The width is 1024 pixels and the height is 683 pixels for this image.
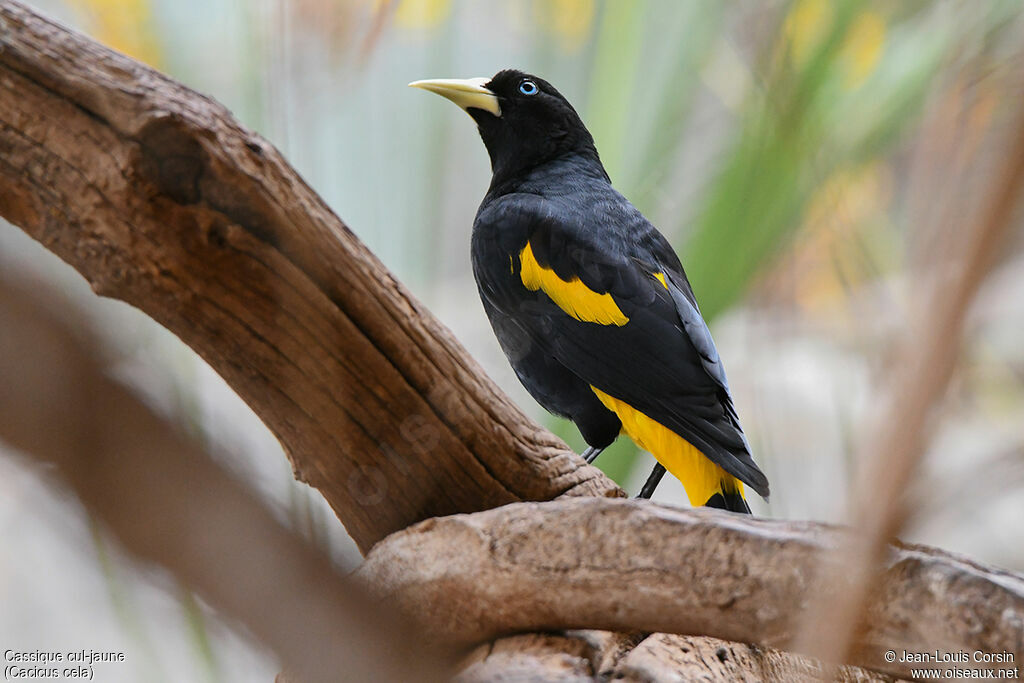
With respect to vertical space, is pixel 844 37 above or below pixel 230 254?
above

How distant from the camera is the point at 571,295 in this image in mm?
1465

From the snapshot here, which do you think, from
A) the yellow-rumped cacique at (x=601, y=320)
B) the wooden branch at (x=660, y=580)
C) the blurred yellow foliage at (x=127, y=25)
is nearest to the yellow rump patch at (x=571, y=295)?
the yellow-rumped cacique at (x=601, y=320)

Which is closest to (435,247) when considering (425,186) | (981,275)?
(425,186)

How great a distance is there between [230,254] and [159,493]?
653mm

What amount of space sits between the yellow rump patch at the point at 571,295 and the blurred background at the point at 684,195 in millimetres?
233

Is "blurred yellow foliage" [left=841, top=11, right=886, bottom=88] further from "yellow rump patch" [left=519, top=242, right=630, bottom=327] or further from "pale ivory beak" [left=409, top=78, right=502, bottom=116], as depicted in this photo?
"pale ivory beak" [left=409, top=78, right=502, bottom=116]

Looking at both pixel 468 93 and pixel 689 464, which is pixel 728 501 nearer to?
pixel 689 464

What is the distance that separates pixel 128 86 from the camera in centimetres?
83

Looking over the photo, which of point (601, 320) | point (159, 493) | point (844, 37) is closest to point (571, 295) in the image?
point (601, 320)

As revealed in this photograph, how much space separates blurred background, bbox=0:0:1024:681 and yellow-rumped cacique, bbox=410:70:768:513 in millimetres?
105

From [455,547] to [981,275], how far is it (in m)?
0.86

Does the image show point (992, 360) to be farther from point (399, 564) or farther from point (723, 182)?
point (723, 182)

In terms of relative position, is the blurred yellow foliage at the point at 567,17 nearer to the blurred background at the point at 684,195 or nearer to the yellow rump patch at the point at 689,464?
the blurred background at the point at 684,195

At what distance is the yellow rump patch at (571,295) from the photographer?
143 centimetres
